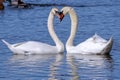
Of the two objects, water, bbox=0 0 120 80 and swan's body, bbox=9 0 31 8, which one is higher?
water, bbox=0 0 120 80

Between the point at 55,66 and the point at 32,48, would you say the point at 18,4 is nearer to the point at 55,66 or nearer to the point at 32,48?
the point at 32,48

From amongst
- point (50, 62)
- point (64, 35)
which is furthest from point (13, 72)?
point (64, 35)

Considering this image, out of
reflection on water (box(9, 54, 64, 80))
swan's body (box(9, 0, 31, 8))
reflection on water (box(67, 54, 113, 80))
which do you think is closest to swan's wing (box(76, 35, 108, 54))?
reflection on water (box(67, 54, 113, 80))

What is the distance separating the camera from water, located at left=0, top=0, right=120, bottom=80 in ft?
51.4

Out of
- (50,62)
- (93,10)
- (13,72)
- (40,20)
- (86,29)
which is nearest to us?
(13,72)

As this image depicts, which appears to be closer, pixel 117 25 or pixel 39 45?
pixel 39 45

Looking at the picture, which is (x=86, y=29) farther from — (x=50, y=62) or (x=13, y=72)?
(x=13, y=72)

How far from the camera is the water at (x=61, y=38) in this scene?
15656 mm

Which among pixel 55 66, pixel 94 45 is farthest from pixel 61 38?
pixel 55 66

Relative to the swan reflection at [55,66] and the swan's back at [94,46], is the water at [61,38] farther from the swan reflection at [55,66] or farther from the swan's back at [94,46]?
the swan's back at [94,46]

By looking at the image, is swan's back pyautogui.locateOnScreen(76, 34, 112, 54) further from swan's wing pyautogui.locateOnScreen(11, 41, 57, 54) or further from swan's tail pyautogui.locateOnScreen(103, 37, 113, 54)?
swan's wing pyautogui.locateOnScreen(11, 41, 57, 54)

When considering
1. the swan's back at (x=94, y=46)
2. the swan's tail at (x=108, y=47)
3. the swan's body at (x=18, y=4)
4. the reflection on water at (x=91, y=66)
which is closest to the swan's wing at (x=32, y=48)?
the reflection on water at (x=91, y=66)

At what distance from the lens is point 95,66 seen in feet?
55.5

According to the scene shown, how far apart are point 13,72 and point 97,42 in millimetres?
3776
